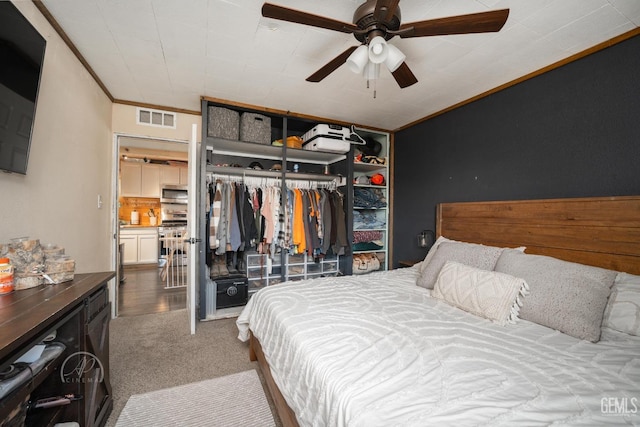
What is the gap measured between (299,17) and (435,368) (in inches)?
65.3

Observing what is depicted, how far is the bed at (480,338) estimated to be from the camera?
780 mm

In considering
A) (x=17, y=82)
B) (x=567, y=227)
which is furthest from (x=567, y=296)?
(x=17, y=82)

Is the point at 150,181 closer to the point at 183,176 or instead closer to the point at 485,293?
the point at 183,176

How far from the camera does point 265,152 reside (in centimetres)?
331

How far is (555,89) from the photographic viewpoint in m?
2.03

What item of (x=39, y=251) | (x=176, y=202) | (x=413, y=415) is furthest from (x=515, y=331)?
(x=176, y=202)

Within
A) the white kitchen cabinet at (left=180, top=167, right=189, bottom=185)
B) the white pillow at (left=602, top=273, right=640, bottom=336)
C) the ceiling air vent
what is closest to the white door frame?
the ceiling air vent

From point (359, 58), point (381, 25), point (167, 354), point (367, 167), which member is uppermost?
point (381, 25)

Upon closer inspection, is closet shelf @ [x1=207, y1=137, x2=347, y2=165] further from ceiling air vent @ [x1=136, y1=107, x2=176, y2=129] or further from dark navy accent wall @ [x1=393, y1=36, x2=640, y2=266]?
dark navy accent wall @ [x1=393, y1=36, x2=640, y2=266]

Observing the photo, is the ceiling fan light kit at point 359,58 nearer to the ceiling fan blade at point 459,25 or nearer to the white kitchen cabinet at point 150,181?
the ceiling fan blade at point 459,25

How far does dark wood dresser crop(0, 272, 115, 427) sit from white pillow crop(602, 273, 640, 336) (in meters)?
2.48

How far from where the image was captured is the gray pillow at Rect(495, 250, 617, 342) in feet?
4.14

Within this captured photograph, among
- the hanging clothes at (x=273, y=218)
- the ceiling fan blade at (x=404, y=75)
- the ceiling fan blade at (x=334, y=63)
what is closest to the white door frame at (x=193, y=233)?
the hanging clothes at (x=273, y=218)

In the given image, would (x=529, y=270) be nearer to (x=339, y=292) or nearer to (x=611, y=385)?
(x=611, y=385)
